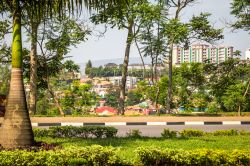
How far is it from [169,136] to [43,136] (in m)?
3.97

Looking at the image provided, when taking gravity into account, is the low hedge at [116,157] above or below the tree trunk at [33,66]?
below

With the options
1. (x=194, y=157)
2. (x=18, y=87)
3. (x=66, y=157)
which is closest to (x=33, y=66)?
(x=18, y=87)

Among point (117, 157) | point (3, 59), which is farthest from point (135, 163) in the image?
point (3, 59)

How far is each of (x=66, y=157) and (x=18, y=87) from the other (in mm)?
2548

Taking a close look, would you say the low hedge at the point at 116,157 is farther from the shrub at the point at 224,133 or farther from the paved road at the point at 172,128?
the paved road at the point at 172,128

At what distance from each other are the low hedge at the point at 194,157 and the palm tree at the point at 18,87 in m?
2.94

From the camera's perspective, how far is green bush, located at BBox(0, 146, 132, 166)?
6531mm

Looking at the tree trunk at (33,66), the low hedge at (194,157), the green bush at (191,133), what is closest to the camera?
the low hedge at (194,157)

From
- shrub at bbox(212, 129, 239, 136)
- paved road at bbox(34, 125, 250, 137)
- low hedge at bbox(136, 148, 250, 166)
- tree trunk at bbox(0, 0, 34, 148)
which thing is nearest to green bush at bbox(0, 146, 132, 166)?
low hedge at bbox(136, 148, 250, 166)

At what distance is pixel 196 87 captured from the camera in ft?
98.3

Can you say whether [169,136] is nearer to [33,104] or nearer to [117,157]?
[117,157]

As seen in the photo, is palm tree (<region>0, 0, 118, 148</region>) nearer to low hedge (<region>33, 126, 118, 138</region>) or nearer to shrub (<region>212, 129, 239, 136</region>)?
low hedge (<region>33, 126, 118, 138</region>)

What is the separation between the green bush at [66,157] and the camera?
6531mm

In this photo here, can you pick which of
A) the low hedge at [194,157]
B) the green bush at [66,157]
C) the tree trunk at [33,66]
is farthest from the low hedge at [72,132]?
the tree trunk at [33,66]
